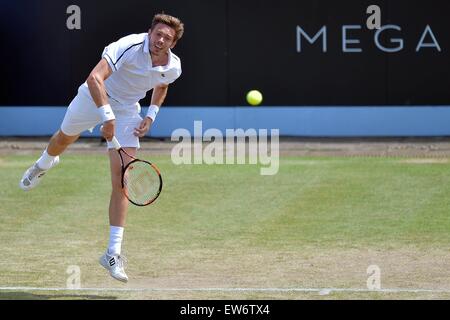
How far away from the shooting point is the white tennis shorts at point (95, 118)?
827 centimetres

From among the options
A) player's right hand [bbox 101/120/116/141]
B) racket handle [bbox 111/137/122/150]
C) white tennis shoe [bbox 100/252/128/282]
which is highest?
player's right hand [bbox 101/120/116/141]

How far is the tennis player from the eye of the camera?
7.89 meters

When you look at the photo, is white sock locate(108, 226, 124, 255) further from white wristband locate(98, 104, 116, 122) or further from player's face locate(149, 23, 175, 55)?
player's face locate(149, 23, 175, 55)

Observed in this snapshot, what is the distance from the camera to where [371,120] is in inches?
739

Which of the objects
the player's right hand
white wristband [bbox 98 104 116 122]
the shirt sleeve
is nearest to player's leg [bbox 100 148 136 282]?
the player's right hand

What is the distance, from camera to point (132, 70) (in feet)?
27.0

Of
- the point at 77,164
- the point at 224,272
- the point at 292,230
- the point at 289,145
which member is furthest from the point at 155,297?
the point at 289,145

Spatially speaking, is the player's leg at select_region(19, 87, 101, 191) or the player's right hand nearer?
the player's right hand

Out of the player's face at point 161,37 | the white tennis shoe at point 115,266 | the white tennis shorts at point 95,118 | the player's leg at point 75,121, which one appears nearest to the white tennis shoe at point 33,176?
the player's leg at point 75,121

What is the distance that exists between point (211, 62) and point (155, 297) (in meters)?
11.5

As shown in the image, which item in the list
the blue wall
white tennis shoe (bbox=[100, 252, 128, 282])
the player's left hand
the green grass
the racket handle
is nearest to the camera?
white tennis shoe (bbox=[100, 252, 128, 282])
